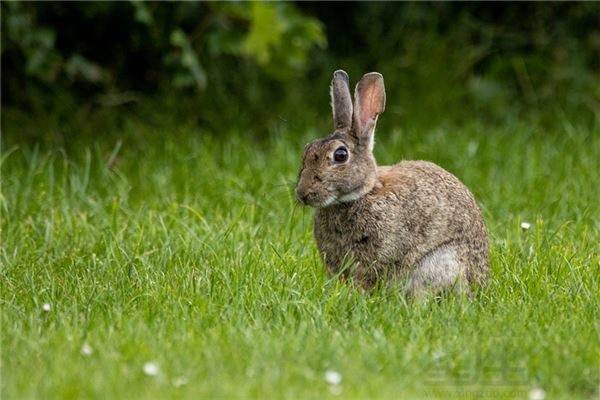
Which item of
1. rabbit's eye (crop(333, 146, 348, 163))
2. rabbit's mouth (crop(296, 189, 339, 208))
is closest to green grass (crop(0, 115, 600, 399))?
rabbit's mouth (crop(296, 189, 339, 208))

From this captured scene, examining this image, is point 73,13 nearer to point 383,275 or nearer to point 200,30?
point 200,30

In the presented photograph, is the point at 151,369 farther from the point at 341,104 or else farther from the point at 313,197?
the point at 341,104

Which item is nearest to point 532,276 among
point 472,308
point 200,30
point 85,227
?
point 472,308

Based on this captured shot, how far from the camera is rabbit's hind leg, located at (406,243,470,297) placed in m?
5.36

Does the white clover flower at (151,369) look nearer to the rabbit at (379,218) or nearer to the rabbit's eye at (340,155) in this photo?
the rabbit at (379,218)

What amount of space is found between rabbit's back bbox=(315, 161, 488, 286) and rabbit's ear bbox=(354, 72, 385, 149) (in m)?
0.23

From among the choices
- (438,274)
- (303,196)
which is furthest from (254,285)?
(438,274)

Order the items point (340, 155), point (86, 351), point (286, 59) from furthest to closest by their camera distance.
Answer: point (286, 59), point (340, 155), point (86, 351)

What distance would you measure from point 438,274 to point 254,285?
0.81 m

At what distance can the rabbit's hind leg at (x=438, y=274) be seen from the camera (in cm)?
536

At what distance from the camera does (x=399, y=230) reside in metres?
5.41

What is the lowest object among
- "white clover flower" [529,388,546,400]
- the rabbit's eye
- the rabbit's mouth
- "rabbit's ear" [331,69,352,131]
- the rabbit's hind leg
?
"white clover flower" [529,388,546,400]

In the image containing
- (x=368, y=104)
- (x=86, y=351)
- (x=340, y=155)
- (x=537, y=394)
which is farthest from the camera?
(x=368, y=104)

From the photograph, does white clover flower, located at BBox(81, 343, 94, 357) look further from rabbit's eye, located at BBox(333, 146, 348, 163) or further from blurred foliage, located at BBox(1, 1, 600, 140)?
blurred foliage, located at BBox(1, 1, 600, 140)
